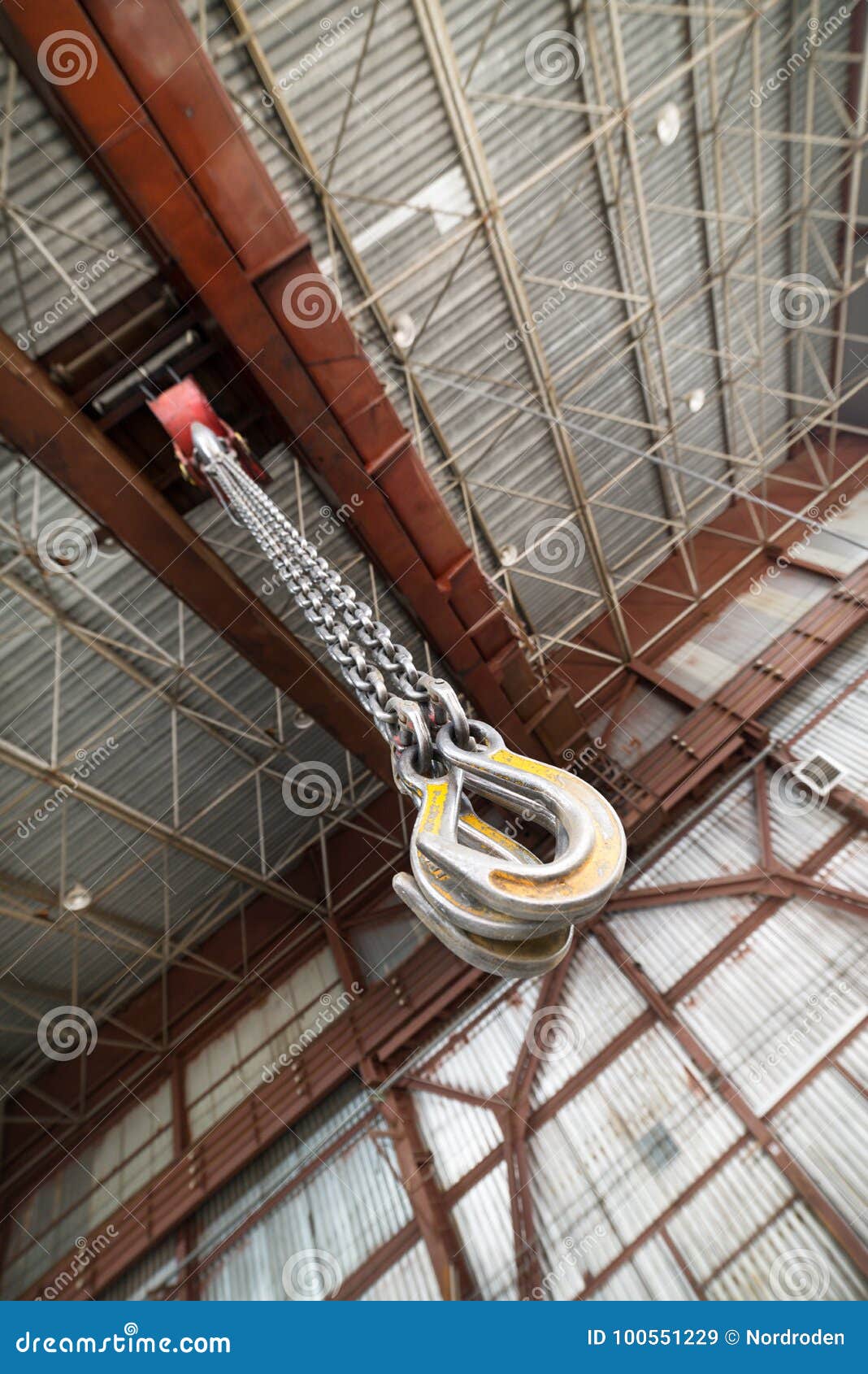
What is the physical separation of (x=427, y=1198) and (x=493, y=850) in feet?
25.8

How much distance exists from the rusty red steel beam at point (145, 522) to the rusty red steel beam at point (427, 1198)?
15.7 feet

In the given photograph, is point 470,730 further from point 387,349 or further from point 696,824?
point 696,824

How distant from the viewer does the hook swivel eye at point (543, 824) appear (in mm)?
1656

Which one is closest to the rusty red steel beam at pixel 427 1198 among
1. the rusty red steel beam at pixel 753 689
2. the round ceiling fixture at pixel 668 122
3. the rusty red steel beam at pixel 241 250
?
the rusty red steel beam at pixel 753 689

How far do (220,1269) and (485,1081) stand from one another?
13.9 ft

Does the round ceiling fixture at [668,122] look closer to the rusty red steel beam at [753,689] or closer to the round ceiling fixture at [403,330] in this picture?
the round ceiling fixture at [403,330]

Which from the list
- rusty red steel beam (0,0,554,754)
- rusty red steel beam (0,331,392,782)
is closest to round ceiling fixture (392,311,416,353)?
rusty red steel beam (0,0,554,754)

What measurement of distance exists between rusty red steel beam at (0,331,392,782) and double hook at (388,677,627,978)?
463 centimetres

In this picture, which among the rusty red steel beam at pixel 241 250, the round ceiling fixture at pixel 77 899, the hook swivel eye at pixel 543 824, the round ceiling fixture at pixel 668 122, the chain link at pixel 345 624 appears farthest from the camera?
the round ceiling fixture at pixel 77 899

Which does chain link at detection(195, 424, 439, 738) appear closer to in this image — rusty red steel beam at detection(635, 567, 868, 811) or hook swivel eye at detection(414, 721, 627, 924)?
hook swivel eye at detection(414, 721, 627, 924)

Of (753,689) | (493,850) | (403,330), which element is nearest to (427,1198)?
(753,689)

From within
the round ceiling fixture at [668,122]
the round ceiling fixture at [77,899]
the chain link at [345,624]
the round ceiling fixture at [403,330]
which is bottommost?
the chain link at [345,624]

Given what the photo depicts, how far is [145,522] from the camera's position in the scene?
6215mm

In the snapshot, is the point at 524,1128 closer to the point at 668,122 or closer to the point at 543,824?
the point at 543,824
